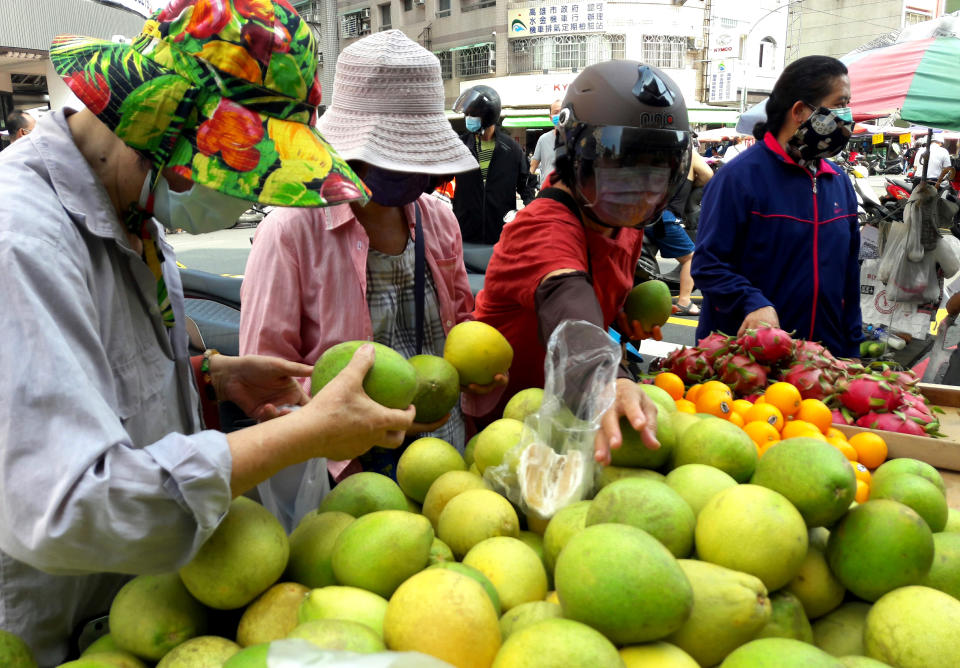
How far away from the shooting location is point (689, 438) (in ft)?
5.88

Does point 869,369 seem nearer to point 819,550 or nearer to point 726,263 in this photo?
point 726,263

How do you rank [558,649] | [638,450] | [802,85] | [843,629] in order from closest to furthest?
1. [558,649]
2. [843,629]
3. [638,450]
4. [802,85]

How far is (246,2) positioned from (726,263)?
9.32ft

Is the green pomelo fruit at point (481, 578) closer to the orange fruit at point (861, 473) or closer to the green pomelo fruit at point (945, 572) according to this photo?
the green pomelo fruit at point (945, 572)

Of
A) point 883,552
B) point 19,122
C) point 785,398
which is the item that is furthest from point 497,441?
point 19,122

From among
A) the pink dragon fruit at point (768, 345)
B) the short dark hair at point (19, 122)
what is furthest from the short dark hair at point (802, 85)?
the short dark hair at point (19, 122)

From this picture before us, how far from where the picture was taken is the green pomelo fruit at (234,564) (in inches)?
51.4

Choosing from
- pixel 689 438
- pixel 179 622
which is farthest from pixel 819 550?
pixel 179 622

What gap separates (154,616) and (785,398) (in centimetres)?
219

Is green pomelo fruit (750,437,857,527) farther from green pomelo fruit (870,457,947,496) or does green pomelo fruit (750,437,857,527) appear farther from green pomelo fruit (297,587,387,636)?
green pomelo fruit (297,587,387,636)

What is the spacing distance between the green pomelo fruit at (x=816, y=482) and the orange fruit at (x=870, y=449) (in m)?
1.06

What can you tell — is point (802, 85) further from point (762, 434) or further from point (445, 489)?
point (445, 489)

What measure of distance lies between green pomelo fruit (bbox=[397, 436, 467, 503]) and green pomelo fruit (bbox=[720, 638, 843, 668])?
3.06 feet

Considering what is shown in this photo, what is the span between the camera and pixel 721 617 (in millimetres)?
1229
